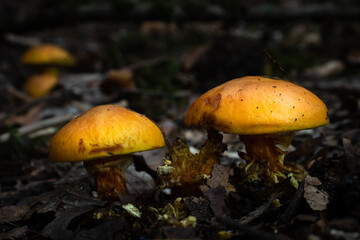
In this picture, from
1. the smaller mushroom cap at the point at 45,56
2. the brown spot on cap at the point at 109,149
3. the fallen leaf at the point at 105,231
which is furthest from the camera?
the smaller mushroom cap at the point at 45,56

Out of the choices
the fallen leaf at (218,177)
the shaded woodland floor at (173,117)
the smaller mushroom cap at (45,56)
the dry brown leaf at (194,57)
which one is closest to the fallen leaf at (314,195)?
the shaded woodland floor at (173,117)

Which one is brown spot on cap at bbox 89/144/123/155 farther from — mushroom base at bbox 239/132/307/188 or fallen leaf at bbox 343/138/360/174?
fallen leaf at bbox 343/138/360/174

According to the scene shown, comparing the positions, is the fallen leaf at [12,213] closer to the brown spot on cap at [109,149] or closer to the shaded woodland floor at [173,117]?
the shaded woodland floor at [173,117]

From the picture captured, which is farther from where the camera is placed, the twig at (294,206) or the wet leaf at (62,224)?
the wet leaf at (62,224)

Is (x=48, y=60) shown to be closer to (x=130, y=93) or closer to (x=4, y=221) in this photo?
(x=130, y=93)

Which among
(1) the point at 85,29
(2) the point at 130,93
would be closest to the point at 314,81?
(2) the point at 130,93

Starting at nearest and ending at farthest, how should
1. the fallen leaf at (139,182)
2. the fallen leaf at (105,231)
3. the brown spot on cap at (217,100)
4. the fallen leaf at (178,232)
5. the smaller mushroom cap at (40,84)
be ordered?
the fallen leaf at (178,232) → the fallen leaf at (105,231) → the brown spot on cap at (217,100) → the fallen leaf at (139,182) → the smaller mushroom cap at (40,84)

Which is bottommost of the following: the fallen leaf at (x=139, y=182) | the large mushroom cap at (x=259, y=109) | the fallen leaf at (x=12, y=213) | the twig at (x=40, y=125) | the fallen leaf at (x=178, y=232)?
the twig at (x=40, y=125)
